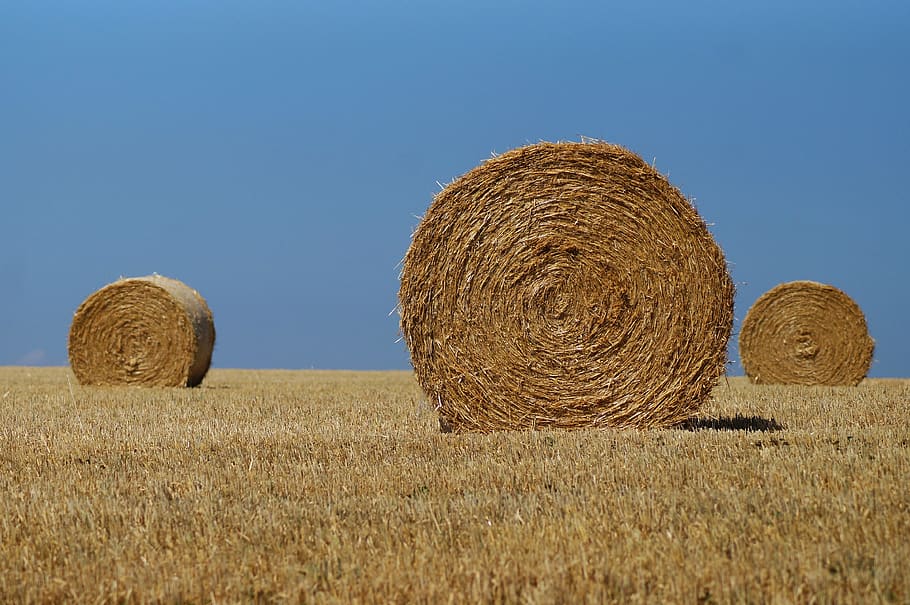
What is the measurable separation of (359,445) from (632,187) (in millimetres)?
3375

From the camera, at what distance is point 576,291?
8891 millimetres

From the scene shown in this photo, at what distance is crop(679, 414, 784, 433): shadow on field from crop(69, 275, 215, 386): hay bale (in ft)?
29.2

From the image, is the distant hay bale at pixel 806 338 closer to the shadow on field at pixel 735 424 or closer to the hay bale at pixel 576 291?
the shadow on field at pixel 735 424

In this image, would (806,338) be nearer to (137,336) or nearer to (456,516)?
(137,336)

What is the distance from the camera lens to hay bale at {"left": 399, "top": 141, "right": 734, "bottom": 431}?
8852 millimetres

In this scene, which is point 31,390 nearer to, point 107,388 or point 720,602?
point 107,388

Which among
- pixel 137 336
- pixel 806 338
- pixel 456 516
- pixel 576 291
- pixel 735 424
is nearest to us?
pixel 456 516

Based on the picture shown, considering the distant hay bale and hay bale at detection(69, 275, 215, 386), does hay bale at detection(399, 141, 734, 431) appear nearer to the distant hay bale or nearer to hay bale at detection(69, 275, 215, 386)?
hay bale at detection(69, 275, 215, 386)

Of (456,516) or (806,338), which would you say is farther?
(806,338)

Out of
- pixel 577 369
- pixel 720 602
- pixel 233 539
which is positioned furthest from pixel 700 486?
pixel 577 369

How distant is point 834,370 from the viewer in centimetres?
1616

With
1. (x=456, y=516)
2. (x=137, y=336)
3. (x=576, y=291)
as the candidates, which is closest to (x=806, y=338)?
(x=576, y=291)

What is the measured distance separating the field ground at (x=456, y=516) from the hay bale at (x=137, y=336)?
7.04 metres

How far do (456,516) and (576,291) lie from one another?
4.34 meters
